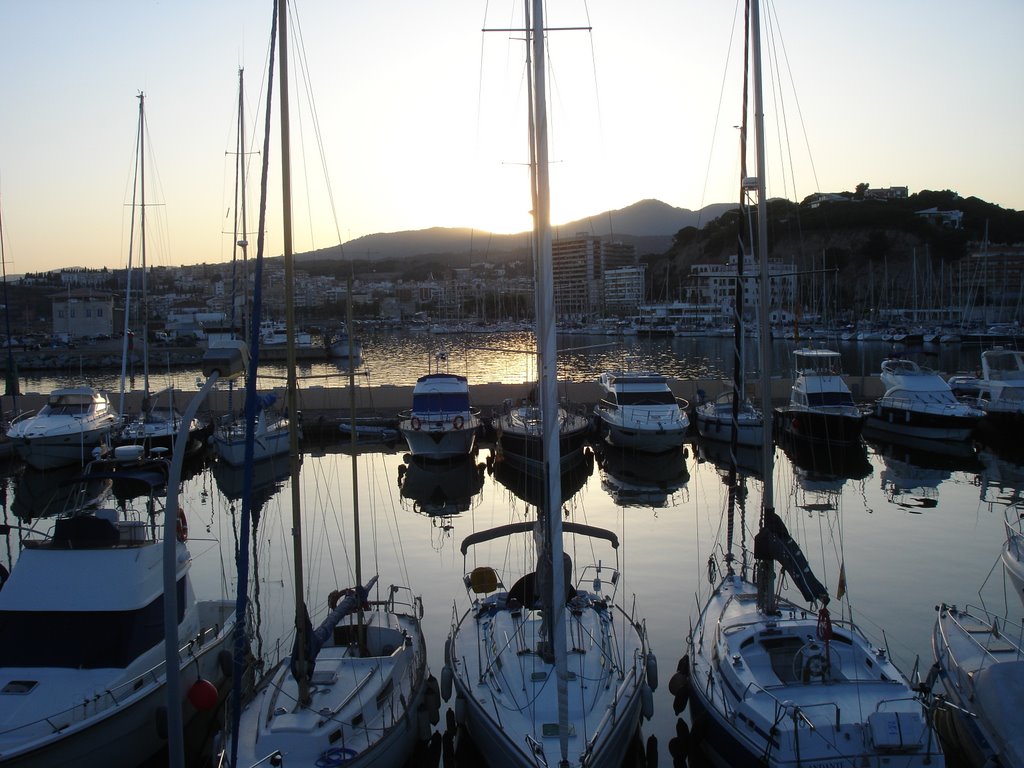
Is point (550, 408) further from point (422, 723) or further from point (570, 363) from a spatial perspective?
point (570, 363)

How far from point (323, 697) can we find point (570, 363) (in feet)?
212

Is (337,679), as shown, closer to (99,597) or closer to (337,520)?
(99,597)

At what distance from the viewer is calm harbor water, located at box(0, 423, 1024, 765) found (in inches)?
567

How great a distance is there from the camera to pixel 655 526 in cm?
2042

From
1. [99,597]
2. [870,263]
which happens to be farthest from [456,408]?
[870,263]

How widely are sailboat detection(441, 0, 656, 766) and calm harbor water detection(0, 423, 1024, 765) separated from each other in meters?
1.26

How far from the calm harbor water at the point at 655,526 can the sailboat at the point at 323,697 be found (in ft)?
4.29

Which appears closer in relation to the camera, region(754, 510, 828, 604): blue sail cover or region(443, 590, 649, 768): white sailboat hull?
region(443, 590, 649, 768): white sailboat hull

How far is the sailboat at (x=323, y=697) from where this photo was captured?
8.17m

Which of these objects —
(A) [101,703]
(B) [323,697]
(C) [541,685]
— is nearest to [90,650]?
(A) [101,703]

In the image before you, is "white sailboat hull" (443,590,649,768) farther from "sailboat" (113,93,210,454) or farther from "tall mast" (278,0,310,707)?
"sailboat" (113,93,210,454)

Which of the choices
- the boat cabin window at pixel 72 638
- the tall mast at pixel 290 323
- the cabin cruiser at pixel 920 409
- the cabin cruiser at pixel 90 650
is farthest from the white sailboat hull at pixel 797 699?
the cabin cruiser at pixel 920 409

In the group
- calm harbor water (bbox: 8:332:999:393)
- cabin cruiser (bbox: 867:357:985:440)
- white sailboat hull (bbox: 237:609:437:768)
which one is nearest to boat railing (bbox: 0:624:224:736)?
white sailboat hull (bbox: 237:609:437:768)

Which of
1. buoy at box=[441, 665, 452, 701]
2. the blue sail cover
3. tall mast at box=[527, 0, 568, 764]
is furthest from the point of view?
the blue sail cover
